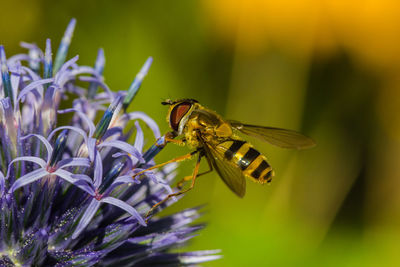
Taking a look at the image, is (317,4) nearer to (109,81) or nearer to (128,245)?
(109,81)

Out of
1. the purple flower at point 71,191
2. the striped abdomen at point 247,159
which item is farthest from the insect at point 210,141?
the purple flower at point 71,191

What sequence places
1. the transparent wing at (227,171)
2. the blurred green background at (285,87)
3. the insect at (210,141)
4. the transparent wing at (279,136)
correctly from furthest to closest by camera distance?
the blurred green background at (285,87) → the transparent wing at (279,136) → the insect at (210,141) → the transparent wing at (227,171)

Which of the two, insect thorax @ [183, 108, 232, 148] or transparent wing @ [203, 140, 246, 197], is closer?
transparent wing @ [203, 140, 246, 197]

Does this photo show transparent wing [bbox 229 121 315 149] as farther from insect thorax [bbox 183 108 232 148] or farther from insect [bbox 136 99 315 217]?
insect thorax [bbox 183 108 232 148]

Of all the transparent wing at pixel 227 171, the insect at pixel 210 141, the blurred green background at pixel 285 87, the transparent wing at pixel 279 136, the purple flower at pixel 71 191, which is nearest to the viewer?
the purple flower at pixel 71 191

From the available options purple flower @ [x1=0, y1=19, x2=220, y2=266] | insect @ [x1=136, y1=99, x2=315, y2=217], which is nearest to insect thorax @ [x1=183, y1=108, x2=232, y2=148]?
insect @ [x1=136, y1=99, x2=315, y2=217]

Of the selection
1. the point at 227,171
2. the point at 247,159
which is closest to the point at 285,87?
the point at 247,159

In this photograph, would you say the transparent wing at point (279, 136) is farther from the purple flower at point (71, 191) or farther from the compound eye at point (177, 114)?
the purple flower at point (71, 191)
